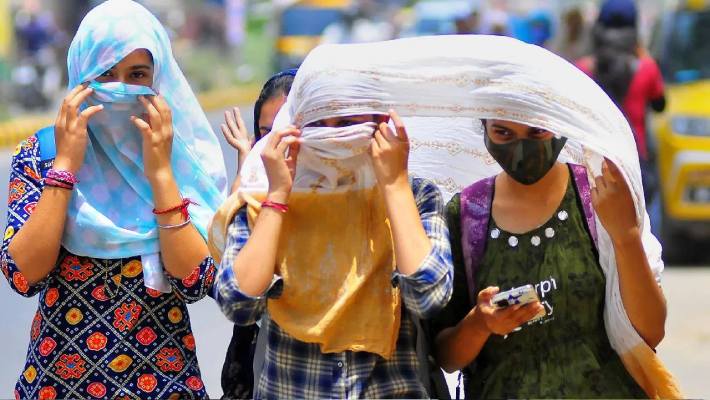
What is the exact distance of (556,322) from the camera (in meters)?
3.11

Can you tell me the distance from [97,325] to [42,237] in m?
0.27

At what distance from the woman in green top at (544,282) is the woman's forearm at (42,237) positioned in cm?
95

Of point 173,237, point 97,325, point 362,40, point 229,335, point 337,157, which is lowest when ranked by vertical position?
point 362,40

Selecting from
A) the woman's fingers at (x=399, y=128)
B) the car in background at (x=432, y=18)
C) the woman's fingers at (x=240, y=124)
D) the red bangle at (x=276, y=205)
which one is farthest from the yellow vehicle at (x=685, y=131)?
the car in background at (x=432, y=18)

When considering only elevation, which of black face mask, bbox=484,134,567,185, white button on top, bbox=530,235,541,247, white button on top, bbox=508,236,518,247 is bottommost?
→ white button on top, bbox=508,236,518,247

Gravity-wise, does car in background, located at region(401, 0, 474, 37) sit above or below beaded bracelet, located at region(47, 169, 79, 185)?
below

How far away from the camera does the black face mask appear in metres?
3.14

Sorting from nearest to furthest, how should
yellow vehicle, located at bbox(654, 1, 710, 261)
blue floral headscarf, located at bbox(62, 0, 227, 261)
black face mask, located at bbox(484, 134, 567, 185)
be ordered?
black face mask, located at bbox(484, 134, 567, 185) < blue floral headscarf, located at bbox(62, 0, 227, 261) < yellow vehicle, located at bbox(654, 1, 710, 261)

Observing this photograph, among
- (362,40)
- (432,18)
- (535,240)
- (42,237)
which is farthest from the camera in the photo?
(432,18)

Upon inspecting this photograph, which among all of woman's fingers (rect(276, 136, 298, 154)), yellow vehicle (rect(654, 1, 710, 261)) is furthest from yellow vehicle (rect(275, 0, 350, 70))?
woman's fingers (rect(276, 136, 298, 154))

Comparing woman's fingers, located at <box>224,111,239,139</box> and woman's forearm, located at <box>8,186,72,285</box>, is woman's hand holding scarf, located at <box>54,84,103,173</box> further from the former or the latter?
woman's fingers, located at <box>224,111,239,139</box>

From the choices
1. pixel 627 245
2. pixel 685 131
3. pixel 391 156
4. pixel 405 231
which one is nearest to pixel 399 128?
pixel 391 156

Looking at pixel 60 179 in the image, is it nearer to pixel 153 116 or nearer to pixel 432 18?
pixel 153 116

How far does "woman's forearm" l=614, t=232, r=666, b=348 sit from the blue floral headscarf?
1085mm
